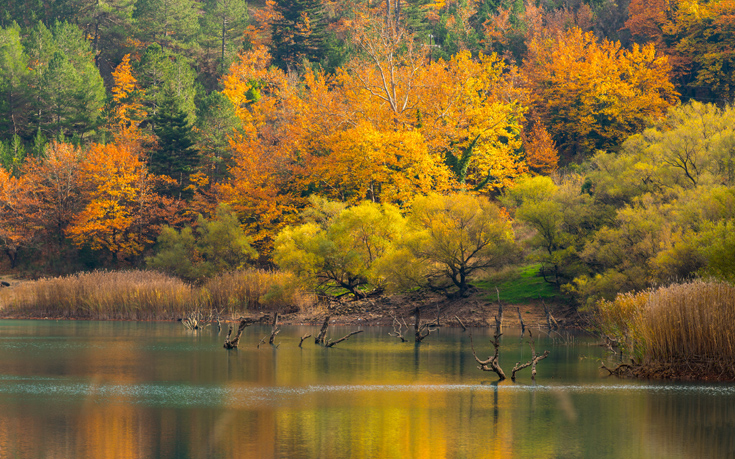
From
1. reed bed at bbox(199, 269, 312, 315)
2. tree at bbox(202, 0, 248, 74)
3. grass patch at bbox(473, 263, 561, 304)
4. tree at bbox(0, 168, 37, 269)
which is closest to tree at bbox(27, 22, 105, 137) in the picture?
tree at bbox(0, 168, 37, 269)

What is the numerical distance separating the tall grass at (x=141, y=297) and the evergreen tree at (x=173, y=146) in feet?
68.2

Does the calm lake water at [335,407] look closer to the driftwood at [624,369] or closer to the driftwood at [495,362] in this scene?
the driftwood at [495,362]

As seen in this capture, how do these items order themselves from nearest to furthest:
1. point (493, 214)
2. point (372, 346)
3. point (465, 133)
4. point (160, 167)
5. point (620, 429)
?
point (620, 429) < point (372, 346) < point (493, 214) < point (465, 133) < point (160, 167)

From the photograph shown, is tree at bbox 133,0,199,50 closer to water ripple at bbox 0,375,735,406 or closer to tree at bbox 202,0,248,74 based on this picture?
tree at bbox 202,0,248,74

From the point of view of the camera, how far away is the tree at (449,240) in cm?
5034

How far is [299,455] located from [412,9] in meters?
83.3

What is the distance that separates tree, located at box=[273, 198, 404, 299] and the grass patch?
7.32 meters

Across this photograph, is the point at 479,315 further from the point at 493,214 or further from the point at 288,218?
the point at 288,218

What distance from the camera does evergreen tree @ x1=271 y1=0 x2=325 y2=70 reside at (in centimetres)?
9312

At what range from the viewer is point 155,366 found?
98.3 ft

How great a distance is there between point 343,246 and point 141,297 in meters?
13.8

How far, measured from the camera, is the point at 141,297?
173 feet

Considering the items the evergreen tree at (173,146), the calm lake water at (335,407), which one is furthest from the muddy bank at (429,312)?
the evergreen tree at (173,146)

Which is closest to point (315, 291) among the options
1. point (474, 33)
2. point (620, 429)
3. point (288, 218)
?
point (288, 218)
